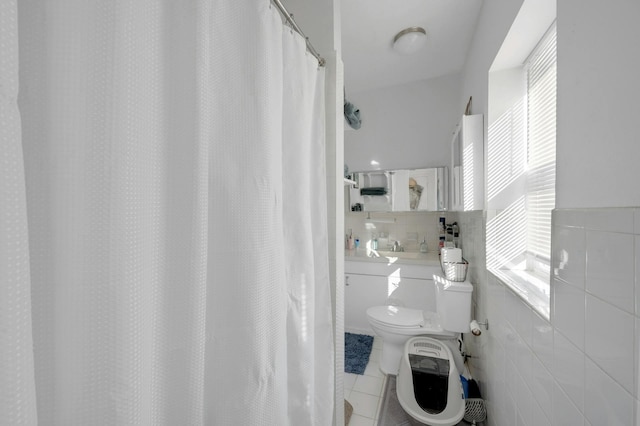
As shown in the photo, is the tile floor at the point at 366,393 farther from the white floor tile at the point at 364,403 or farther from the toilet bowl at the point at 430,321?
the toilet bowl at the point at 430,321

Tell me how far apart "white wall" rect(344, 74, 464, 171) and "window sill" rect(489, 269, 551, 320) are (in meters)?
1.65

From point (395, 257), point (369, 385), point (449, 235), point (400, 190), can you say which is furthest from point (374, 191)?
point (369, 385)

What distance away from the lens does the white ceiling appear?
5.31 feet

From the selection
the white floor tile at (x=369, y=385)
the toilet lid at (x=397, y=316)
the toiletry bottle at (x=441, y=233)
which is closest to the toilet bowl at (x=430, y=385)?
the toilet lid at (x=397, y=316)

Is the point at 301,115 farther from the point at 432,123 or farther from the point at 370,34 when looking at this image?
the point at 432,123

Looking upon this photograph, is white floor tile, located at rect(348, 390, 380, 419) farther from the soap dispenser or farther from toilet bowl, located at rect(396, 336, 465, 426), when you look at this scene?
the soap dispenser

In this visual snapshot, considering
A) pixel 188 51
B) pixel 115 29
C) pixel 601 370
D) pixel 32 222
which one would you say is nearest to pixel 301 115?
pixel 188 51

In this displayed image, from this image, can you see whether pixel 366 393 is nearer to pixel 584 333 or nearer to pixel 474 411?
pixel 474 411

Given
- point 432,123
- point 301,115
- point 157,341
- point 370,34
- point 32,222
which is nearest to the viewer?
point 32,222

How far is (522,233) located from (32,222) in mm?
1611

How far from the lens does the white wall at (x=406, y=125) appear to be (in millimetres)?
2555

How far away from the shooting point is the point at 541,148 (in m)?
1.10

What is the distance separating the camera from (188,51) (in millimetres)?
490

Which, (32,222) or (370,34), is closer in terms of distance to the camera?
(32,222)
